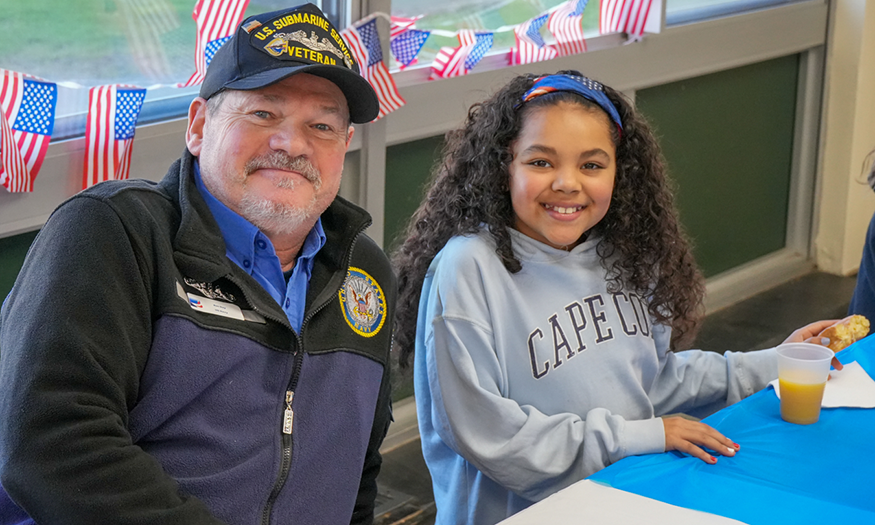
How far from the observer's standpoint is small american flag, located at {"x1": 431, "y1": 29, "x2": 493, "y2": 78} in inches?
126

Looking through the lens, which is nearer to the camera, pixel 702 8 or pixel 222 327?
pixel 222 327

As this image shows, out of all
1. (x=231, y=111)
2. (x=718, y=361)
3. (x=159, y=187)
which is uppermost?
(x=231, y=111)

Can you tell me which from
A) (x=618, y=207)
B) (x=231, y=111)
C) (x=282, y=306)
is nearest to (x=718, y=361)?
(x=618, y=207)

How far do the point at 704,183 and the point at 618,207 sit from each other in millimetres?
2760

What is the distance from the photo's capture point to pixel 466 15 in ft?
11.0

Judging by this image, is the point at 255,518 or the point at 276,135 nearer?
the point at 255,518

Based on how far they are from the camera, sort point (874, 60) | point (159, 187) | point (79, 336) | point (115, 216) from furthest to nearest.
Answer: point (874, 60)
point (159, 187)
point (115, 216)
point (79, 336)

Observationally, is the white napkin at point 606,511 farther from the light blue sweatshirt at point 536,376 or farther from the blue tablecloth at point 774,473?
the light blue sweatshirt at point 536,376

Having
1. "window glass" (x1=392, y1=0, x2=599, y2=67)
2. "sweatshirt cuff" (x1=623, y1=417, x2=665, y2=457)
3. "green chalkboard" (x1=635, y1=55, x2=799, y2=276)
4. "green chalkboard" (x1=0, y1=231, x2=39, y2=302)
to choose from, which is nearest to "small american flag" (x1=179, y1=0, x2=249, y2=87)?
"green chalkboard" (x1=0, y1=231, x2=39, y2=302)

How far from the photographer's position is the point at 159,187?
1.52m

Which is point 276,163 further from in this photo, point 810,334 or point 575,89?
point 810,334

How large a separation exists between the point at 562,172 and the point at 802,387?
59 cm

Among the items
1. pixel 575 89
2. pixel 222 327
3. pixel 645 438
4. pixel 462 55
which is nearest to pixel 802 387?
pixel 645 438

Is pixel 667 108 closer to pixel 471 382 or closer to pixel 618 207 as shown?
pixel 618 207
